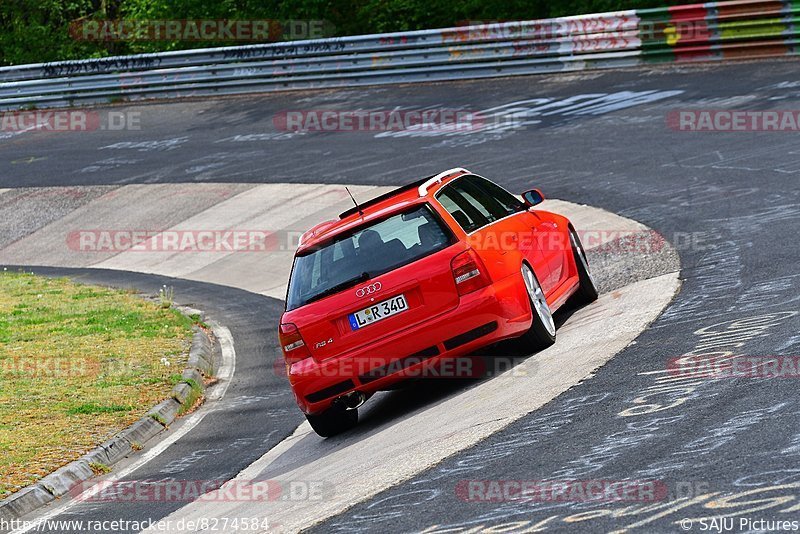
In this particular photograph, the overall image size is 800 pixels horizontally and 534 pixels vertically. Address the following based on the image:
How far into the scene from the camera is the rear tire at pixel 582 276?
11.7 m

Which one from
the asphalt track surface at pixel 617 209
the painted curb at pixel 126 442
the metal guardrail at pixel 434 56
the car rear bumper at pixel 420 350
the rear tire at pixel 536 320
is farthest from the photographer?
the metal guardrail at pixel 434 56

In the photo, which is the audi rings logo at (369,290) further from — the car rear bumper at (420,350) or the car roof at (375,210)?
the car roof at (375,210)

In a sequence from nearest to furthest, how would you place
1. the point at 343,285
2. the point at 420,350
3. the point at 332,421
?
A: the point at 420,350 < the point at 343,285 < the point at 332,421

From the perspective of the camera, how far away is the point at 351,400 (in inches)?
376

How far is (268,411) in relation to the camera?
1152cm

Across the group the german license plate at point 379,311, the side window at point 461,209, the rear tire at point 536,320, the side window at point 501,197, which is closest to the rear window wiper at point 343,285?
the german license plate at point 379,311

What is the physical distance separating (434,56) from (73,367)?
1648cm

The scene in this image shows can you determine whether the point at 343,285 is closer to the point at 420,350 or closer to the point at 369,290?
the point at 369,290

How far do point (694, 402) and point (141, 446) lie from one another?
535cm

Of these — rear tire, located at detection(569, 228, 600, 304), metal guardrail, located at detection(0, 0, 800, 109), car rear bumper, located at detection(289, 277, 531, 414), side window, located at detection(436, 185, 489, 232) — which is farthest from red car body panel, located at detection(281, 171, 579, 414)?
metal guardrail, located at detection(0, 0, 800, 109)

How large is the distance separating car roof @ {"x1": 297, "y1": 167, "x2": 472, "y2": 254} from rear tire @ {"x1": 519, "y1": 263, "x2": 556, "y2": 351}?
1.02 m

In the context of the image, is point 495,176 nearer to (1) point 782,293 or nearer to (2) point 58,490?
(1) point 782,293

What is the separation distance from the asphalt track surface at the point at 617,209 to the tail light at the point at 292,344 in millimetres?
911

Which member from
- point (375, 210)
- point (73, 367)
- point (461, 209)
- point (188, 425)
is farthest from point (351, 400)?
point (73, 367)
